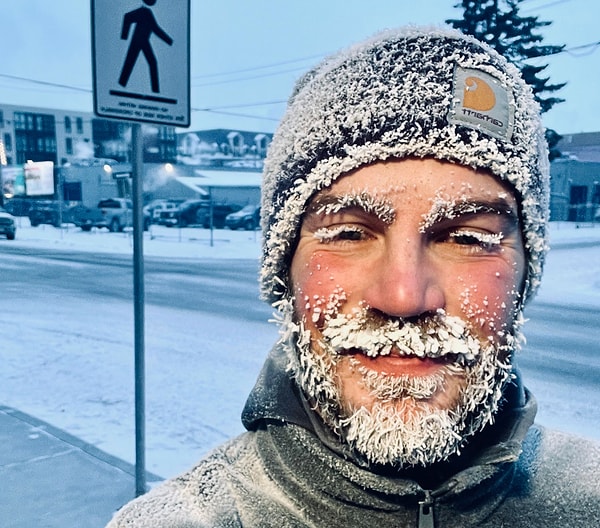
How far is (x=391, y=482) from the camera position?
3.54ft

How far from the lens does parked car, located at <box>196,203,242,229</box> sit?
3043 cm

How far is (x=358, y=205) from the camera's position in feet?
3.47

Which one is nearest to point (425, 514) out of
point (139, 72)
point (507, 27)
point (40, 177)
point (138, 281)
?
point (138, 281)

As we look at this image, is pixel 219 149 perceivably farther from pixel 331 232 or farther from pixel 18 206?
pixel 331 232

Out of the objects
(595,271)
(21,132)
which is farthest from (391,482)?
(21,132)

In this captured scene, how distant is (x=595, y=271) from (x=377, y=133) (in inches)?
639

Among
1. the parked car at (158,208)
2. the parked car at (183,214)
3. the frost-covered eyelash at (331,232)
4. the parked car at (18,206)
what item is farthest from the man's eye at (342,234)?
the parked car at (18,206)

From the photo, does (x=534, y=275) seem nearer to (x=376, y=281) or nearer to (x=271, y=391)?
(x=376, y=281)

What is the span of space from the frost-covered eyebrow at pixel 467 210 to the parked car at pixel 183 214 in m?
30.4

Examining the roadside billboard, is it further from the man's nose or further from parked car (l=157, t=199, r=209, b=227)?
the man's nose

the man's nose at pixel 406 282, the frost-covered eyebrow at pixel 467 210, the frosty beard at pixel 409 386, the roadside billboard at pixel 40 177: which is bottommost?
the frosty beard at pixel 409 386

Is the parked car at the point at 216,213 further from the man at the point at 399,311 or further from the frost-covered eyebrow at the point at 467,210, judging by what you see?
the frost-covered eyebrow at the point at 467,210

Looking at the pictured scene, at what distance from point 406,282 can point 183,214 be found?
3075 cm

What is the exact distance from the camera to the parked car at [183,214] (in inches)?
1217
